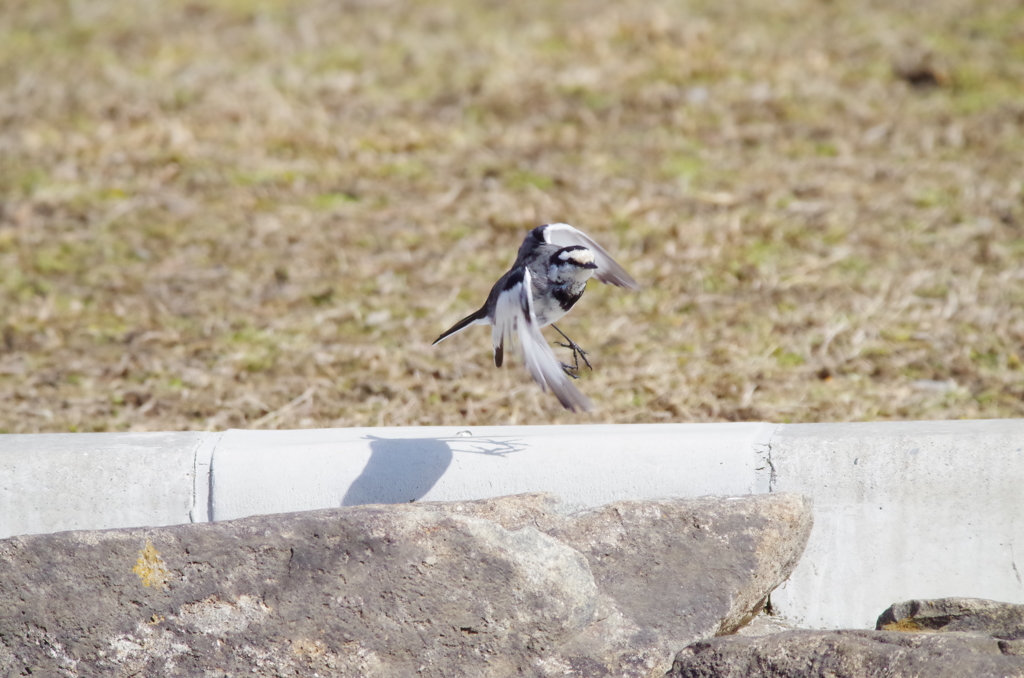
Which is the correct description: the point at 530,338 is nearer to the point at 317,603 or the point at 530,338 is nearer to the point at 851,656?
the point at 317,603

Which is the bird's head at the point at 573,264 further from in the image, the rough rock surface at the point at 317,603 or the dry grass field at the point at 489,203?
the rough rock surface at the point at 317,603

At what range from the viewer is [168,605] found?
3.04 metres

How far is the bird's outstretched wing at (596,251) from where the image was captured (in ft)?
14.6

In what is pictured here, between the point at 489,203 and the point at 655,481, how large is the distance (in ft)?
13.9

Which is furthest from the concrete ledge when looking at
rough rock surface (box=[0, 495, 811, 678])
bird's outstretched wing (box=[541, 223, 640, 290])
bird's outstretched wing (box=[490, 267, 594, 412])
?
bird's outstretched wing (box=[541, 223, 640, 290])

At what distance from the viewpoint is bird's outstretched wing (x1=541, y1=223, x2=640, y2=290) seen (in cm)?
446

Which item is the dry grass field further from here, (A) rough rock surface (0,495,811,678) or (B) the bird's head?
(A) rough rock surface (0,495,811,678)

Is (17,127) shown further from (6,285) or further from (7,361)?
(7,361)

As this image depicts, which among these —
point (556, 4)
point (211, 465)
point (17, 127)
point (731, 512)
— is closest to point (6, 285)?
point (17, 127)

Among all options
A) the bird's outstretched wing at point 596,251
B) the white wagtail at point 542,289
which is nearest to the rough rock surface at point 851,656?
the white wagtail at point 542,289

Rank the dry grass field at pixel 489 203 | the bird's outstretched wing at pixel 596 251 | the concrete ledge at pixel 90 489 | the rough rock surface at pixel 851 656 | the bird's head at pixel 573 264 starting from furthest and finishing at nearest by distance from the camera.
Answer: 1. the dry grass field at pixel 489 203
2. the bird's outstretched wing at pixel 596 251
3. the bird's head at pixel 573 264
4. the concrete ledge at pixel 90 489
5. the rough rock surface at pixel 851 656

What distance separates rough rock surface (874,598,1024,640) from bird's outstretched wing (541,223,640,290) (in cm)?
173

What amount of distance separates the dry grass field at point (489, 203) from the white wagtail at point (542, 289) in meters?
0.86

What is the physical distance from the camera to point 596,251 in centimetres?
452
